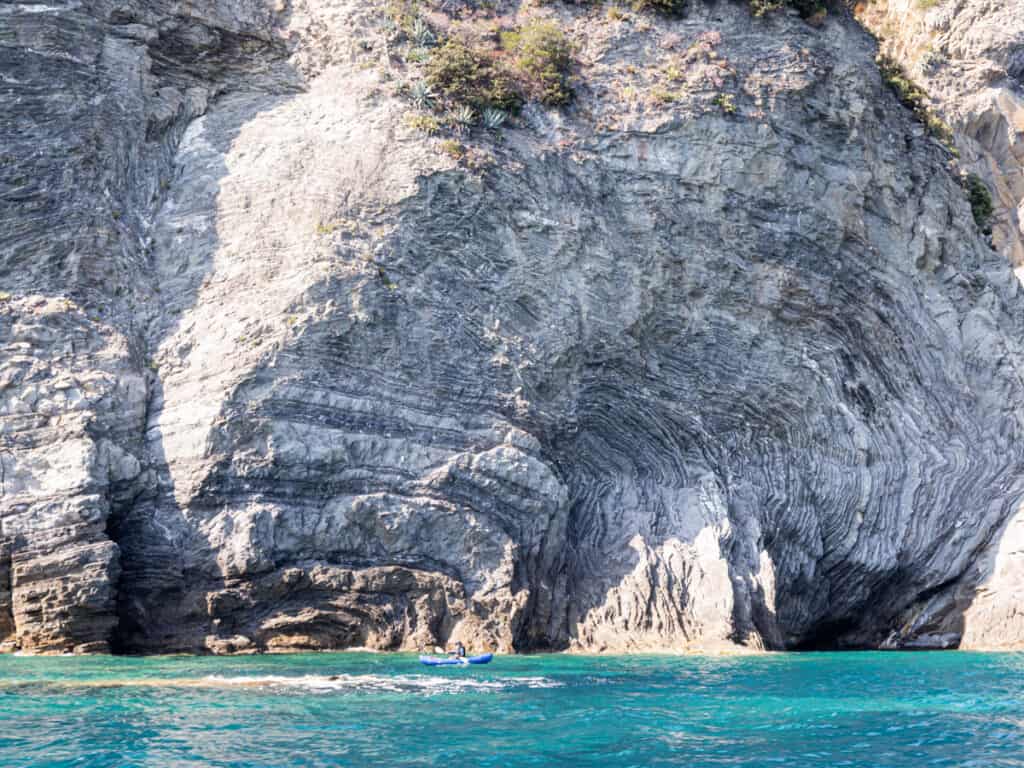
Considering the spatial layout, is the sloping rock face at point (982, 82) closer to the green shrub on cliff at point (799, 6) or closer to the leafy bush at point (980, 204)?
the leafy bush at point (980, 204)

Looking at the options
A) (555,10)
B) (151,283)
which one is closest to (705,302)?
(555,10)

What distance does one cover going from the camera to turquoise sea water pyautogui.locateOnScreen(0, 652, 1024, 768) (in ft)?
41.0

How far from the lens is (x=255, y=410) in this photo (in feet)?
78.5

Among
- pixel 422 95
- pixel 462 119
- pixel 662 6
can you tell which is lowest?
pixel 462 119

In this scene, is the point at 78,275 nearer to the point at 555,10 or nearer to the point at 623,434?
the point at 623,434

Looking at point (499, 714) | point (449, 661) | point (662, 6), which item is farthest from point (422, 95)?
point (499, 714)

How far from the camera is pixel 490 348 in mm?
26734

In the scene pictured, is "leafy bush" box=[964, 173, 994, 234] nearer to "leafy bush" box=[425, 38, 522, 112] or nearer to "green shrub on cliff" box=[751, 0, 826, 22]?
"green shrub on cliff" box=[751, 0, 826, 22]

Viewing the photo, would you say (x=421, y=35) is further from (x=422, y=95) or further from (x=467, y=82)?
(x=422, y=95)

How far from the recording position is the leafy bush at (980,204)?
3397 cm

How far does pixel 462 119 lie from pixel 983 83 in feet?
69.2

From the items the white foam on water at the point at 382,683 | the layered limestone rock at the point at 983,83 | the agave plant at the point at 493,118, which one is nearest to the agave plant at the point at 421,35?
the agave plant at the point at 493,118

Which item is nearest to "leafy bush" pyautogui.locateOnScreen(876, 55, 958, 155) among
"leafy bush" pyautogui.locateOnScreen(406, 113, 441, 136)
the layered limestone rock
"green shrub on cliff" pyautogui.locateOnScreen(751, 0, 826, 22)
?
"green shrub on cliff" pyautogui.locateOnScreen(751, 0, 826, 22)

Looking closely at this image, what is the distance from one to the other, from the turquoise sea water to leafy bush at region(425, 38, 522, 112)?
50.4 ft
